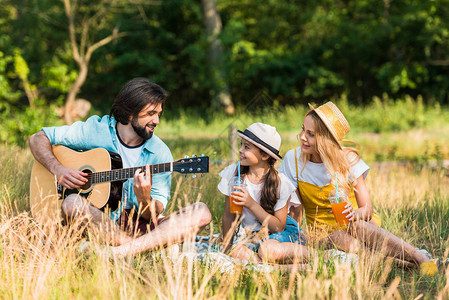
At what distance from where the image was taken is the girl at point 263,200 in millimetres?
3717

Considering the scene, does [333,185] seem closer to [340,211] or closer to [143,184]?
[340,211]

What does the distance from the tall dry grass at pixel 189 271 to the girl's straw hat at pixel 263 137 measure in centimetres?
56

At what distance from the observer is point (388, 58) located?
1798 centimetres

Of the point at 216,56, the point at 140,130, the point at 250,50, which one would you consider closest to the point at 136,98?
the point at 140,130

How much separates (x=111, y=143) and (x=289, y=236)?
5.00 feet

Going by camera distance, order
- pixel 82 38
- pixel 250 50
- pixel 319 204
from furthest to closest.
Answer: pixel 250 50 → pixel 82 38 → pixel 319 204

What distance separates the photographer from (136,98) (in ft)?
13.3

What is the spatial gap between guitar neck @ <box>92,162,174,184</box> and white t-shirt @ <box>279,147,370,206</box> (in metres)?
0.94

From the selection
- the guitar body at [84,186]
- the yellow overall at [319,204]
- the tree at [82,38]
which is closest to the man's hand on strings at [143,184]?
the guitar body at [84,186]

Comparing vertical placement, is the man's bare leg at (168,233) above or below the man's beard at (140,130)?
below

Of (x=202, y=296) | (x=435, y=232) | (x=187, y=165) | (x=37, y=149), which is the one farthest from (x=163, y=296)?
(x=435, y=232)

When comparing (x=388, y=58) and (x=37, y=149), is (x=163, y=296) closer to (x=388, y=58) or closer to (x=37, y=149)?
(x=37, y=149)

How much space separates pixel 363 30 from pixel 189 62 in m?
6.90

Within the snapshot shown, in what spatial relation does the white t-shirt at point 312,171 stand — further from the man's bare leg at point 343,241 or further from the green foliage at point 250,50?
the green foliage at point 250,50
